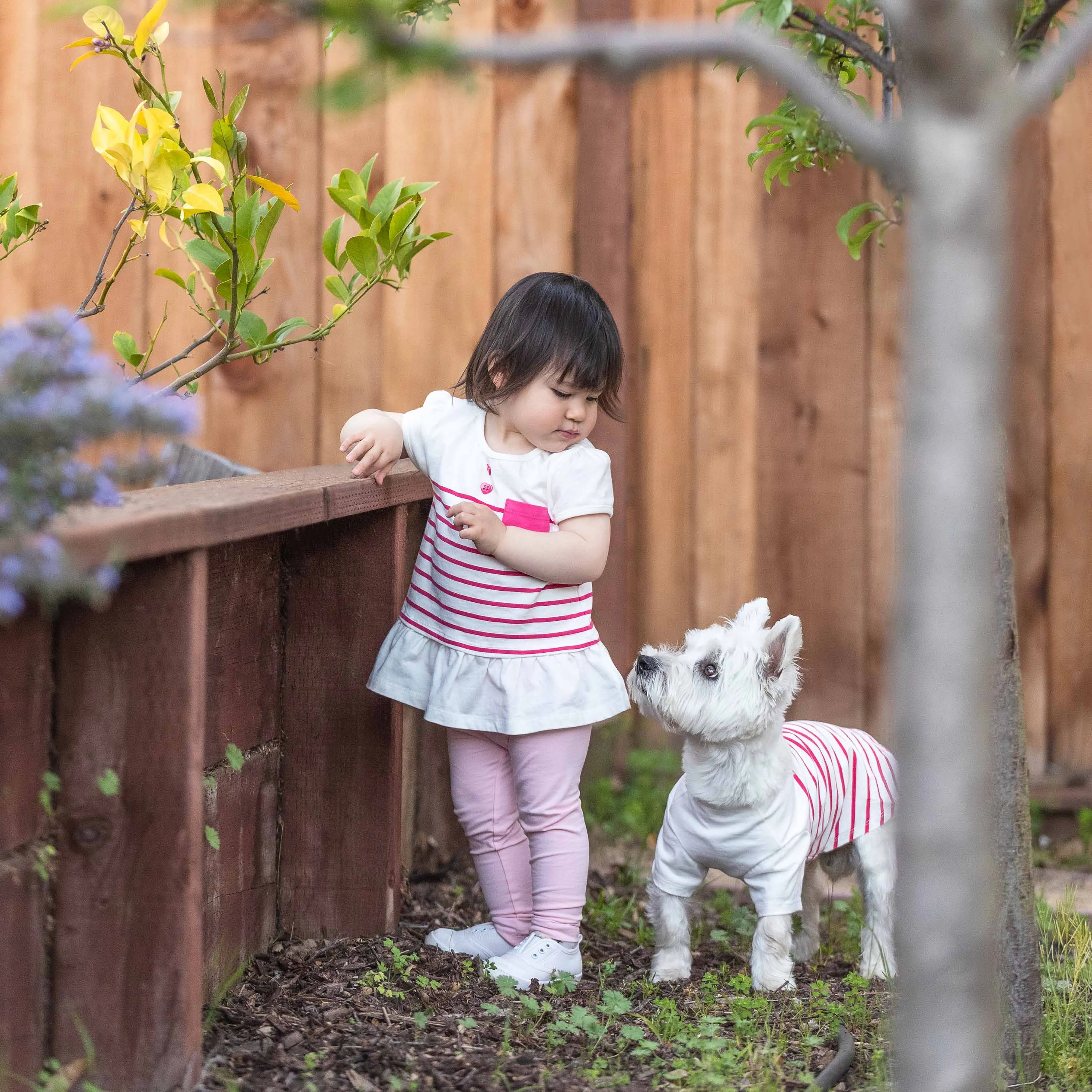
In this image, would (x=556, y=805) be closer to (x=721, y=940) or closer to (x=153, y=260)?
(x=721, y=940)

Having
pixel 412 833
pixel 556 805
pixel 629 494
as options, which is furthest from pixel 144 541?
pixel 629 494

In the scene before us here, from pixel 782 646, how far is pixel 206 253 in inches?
51.0

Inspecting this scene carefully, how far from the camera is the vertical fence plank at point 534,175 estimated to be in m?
3.75

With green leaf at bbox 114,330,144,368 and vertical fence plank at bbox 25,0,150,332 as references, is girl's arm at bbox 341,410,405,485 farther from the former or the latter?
vertical fence plank at bbox 25,0,150,332

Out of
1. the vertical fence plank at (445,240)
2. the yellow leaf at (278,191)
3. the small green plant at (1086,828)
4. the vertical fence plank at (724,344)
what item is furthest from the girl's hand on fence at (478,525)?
the small green plant at (1086,828)

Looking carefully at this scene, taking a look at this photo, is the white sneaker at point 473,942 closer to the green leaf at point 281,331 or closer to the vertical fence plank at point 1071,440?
the green leaf at point 281,331

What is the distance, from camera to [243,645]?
231cm

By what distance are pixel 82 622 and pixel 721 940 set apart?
1.72 meters

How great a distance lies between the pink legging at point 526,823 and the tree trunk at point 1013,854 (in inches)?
31.6

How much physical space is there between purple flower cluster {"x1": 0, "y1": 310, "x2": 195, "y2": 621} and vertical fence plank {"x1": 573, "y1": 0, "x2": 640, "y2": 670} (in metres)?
2.18

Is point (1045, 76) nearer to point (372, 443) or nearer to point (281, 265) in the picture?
point (372, 443)

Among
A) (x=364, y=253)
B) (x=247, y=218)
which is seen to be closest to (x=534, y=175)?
(x=364, y=253)

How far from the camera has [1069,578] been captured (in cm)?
377

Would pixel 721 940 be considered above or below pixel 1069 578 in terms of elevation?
below
